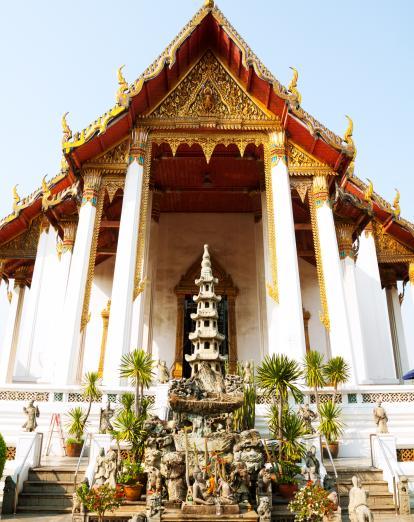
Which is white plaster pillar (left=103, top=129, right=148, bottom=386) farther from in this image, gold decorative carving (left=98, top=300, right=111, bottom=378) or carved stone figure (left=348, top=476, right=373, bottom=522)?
carved stone figure (left=348, top=476, right=373, bottom=522)

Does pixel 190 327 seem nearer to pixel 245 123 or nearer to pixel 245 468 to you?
pixel 245 123

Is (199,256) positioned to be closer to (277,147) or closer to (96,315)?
(96,315)

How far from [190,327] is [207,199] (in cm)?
365

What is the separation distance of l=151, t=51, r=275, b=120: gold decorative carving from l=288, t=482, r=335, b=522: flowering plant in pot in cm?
804

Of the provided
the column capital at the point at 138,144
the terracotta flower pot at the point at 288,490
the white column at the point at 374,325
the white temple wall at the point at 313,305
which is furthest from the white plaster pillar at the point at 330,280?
the white temple wall at the point at 313,305

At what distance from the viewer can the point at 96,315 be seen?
13328 mm

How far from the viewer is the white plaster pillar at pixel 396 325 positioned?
14227mm

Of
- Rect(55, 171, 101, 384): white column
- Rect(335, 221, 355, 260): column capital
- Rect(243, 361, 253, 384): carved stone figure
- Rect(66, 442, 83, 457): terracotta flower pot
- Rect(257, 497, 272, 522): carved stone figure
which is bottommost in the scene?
Rect(257, 497, 272, 522): carved stone figure

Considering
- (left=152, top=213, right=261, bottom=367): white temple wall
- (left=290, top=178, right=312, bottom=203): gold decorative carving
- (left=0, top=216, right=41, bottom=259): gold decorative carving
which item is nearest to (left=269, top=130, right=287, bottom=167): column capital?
(left=290, top=178, right=312, bottom=203): gold decorative carving

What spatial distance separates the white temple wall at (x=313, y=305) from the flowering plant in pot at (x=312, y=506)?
825 centimetres

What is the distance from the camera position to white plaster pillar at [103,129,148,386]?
8336 mm

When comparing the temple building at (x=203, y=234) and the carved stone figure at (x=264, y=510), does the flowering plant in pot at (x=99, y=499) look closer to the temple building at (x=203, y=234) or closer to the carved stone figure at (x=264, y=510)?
the carved stone figure at (x=264, y=510)

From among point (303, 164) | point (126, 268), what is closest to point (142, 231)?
point (126, 268)

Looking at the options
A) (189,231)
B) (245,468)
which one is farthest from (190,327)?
(245,468)
